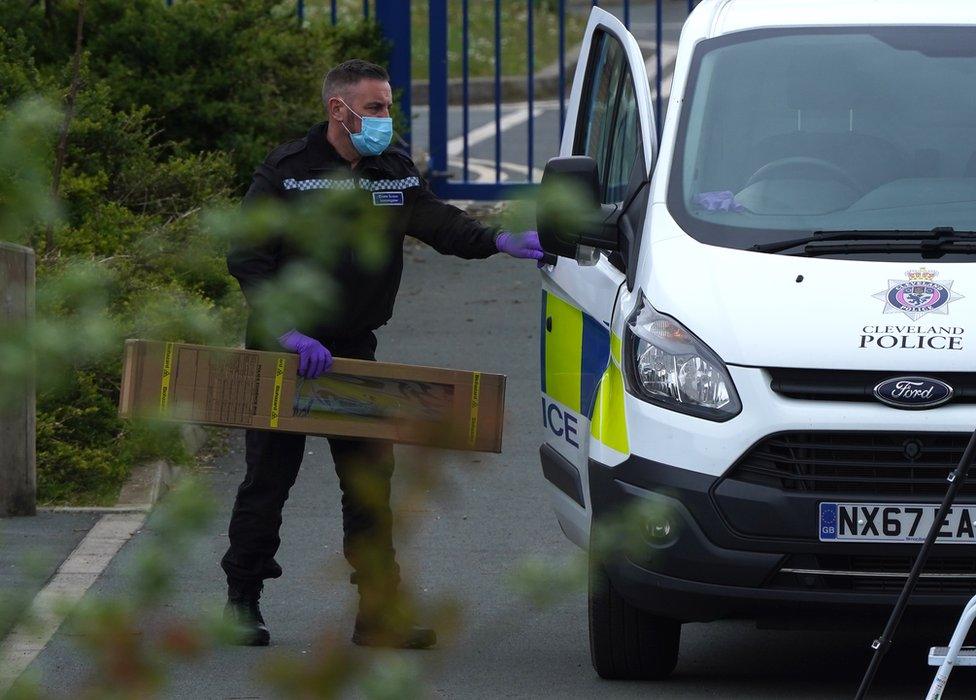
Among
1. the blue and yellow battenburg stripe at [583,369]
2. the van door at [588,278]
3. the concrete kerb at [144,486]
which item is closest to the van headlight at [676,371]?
the blue and yellow battenburg stripe at [583,369]

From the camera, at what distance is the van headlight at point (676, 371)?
14.6ft

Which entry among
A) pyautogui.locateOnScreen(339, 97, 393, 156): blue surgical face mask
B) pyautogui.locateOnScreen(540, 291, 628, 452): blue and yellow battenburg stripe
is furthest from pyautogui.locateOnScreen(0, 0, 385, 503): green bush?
pyautogui.locateOnScreen(540, 291, 628, 452): blue and yellow battenburg stripe

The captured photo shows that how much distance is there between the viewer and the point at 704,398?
14.7 feet

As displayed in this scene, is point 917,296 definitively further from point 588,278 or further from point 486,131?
point 486,131

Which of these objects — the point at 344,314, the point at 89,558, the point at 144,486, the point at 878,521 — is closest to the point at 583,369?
the point at 878,521

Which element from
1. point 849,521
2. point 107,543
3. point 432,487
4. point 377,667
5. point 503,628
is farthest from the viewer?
point 107,543

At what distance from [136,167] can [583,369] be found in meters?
4.63

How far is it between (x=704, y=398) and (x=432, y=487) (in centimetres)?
254

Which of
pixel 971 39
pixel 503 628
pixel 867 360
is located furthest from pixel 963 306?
pixel 503 628

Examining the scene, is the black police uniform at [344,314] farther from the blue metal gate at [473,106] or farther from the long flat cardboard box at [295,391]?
the blue metal gate at [473,106]

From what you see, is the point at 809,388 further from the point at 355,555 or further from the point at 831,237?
the point at 355,555

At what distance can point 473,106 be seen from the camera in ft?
74.1

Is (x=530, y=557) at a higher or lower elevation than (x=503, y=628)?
higher

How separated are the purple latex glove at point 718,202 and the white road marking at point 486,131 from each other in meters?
12.1
